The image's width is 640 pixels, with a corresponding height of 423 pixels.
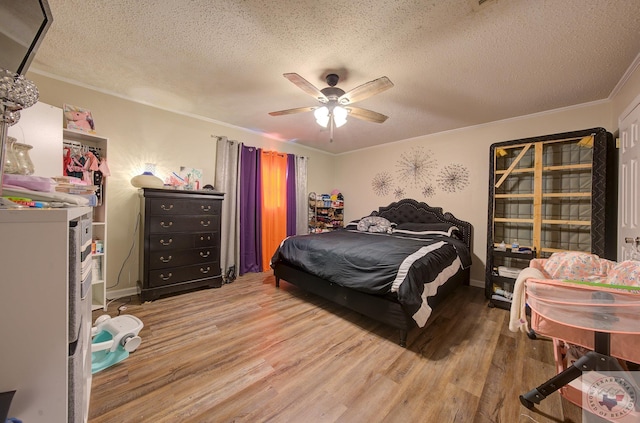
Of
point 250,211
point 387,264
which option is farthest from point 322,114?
point 250,211

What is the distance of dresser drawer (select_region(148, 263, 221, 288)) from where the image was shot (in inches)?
106

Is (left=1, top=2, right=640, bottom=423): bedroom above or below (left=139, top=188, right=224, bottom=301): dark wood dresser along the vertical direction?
above

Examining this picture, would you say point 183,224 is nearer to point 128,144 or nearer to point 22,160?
point 128,144

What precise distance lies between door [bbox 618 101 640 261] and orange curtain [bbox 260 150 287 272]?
4.12 meters

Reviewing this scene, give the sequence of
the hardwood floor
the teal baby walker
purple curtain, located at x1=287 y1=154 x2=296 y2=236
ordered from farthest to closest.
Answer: purple curtain, located at x1=287 y1=154 x2=296 y2=236 → the teal baby walker → the hardwood floor

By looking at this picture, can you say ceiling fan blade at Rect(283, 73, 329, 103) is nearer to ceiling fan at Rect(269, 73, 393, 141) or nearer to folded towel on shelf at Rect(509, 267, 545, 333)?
ceiling fan at Rect(269, 73, 393, 141)

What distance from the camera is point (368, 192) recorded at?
4.83m

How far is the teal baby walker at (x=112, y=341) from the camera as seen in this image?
1.63m

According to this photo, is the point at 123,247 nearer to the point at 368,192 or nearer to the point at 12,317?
the point at 12,317

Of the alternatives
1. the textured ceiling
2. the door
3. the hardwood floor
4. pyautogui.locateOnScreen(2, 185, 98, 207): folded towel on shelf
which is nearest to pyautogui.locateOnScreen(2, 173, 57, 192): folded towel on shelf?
pyautogui.locateOnScreen(2, 185, 98, 207): folded towel on shelf

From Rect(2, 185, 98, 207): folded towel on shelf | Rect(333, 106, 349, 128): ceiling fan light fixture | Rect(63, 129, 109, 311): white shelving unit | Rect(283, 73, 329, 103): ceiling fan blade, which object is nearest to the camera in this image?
Rect(2, 185, 98, 207): folded towel on shelf

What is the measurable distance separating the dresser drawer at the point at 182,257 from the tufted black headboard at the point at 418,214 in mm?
2968

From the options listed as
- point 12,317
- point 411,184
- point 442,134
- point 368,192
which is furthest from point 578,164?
point 12,317

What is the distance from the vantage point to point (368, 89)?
6.35ft
